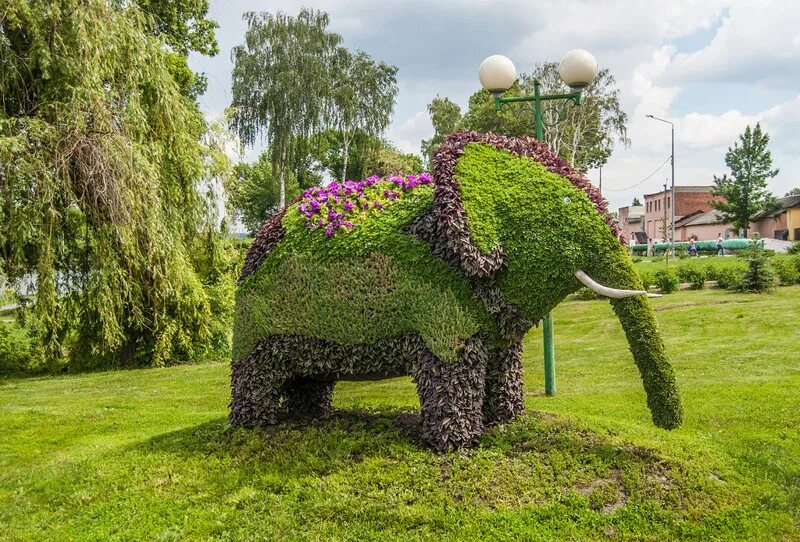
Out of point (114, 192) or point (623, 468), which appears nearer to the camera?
point (623, 468)

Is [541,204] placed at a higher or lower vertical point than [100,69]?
lower

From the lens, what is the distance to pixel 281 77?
82.8ft

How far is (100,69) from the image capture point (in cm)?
1062

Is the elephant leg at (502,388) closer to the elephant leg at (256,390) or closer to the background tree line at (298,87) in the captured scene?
the elephant leg at (256,390)

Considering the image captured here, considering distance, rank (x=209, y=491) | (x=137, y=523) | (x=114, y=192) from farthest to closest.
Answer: (x=114, y=192)
(x=209, y=491)
(x=137, y=523)

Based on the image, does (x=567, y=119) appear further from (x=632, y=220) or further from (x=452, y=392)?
(x=632, y=220)

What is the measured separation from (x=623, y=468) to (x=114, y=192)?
826cm

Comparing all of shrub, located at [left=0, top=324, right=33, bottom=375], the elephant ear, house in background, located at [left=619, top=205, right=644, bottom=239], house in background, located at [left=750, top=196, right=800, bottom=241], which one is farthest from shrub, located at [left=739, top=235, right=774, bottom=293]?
house in background, located at [left=619, top=205, right=644, bottom=239]

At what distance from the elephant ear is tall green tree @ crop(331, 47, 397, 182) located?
2281 cm

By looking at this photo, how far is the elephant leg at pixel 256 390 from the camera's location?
6.10 metres

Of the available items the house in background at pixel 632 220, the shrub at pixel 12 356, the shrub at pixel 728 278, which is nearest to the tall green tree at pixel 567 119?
the shrub at pixel 728 278

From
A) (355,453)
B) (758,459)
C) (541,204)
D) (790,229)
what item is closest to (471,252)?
(541,204)

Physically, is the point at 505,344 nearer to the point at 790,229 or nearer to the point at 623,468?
the point at 623,468

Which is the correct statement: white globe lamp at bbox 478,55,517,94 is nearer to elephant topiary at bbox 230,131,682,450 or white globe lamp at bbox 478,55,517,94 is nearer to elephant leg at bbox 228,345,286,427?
elephant topiary at bbox 230,131,682,450
